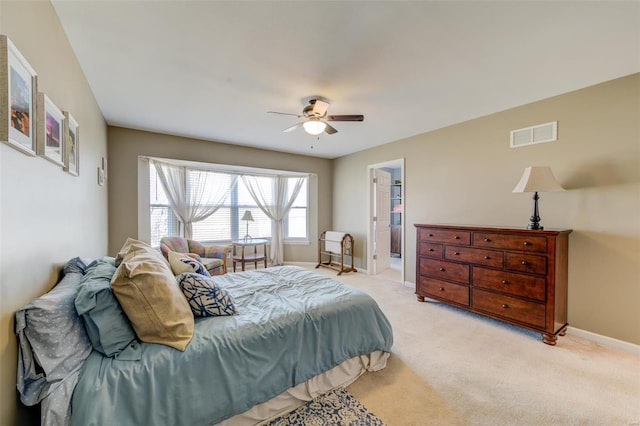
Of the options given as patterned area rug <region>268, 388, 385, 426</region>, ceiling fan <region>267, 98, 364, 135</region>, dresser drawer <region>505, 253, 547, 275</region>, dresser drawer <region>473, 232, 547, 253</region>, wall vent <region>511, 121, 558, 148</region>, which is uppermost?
ceiling fan <region>267, 98, 364, 135</region>

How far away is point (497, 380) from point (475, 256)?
1.33 m

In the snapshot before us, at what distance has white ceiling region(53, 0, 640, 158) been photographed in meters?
1.56

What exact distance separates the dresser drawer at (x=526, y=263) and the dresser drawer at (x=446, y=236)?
43cm

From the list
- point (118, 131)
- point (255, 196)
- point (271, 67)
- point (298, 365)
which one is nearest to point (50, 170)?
point (271, 67)

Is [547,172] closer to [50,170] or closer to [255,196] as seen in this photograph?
[50,170]

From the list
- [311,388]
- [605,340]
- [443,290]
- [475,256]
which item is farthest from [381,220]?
[311,388]

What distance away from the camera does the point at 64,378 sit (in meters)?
1.05

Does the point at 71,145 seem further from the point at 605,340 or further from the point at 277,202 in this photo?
the point at 605,340

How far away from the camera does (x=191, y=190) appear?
460cm

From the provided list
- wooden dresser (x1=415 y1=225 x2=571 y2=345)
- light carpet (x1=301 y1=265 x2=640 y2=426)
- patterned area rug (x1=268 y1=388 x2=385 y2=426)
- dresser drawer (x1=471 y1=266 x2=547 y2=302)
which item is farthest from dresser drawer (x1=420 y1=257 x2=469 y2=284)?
patterned area rug (x1=268 y1=388 x2=385 y2=426)

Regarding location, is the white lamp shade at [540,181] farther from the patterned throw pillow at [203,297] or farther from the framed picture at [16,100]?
the framed picture at [16,100]

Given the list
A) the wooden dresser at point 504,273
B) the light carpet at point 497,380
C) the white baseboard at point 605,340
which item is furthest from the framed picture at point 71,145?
the white baseboard at point 605,340

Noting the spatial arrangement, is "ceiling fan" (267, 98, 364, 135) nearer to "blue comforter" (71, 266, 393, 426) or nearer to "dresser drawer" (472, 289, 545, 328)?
"blue comforter" (71, 266, 393, 426)

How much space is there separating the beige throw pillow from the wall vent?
3.77 m
